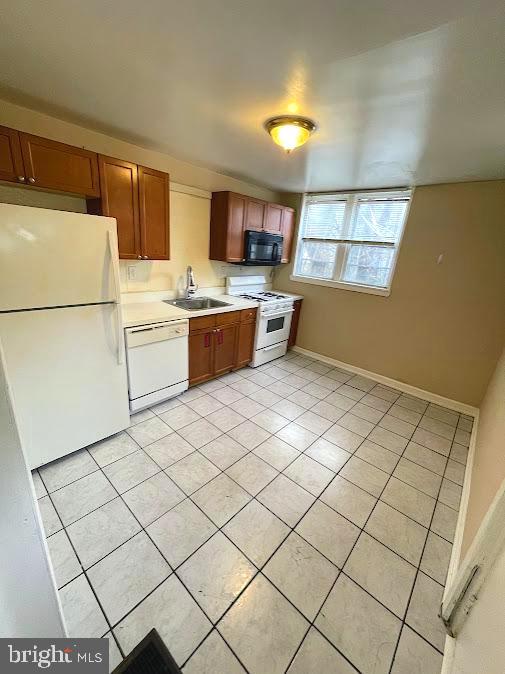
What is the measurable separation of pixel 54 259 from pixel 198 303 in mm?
1722

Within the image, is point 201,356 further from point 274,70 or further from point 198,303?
point 274,70

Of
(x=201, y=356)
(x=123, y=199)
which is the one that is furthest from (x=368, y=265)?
(x=123, y=199)

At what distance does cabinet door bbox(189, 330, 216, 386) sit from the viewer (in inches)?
110

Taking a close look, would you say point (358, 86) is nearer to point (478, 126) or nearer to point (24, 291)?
point (478, 126)

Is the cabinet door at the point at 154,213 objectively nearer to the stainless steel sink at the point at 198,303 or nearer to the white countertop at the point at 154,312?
the white countertop at the point at 154,312

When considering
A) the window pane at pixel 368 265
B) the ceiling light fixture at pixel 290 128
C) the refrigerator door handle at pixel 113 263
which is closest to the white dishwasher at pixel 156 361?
the refrigerator door handle at pixel 113 263

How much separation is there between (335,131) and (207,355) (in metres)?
2.25

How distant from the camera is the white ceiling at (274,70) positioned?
0.95 metres

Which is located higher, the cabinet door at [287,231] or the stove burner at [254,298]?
the cabinet door at [287,231]

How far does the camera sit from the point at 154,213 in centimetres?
243

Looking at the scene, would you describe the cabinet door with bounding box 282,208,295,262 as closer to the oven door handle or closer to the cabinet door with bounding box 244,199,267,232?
the cabinet door with bounding box 244,199,267,232

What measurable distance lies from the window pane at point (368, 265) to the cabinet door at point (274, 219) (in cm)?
104

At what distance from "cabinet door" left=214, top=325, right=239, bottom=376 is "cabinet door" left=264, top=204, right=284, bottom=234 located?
1.48 m

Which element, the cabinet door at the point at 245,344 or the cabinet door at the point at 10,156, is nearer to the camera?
the cabinet door at the point at 10,156
